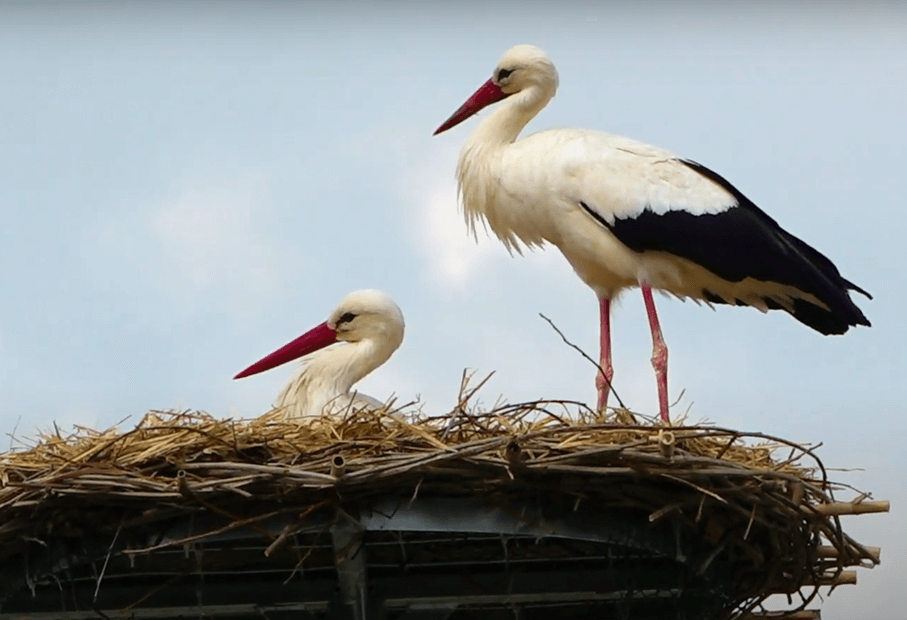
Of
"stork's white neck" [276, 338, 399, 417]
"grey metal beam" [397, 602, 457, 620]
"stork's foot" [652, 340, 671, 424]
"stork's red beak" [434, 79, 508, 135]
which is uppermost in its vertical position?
"stork's red beak" [434, 79, 508, 135]

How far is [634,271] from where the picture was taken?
5.66 meters

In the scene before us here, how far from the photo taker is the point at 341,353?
6043mm

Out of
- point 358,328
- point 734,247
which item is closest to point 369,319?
point 358,328

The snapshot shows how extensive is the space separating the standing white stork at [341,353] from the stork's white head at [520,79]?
0.84 metres

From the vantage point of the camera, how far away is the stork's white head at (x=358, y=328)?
6.15 m

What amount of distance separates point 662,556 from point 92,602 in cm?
163

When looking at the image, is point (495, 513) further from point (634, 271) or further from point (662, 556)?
point (634, 271)

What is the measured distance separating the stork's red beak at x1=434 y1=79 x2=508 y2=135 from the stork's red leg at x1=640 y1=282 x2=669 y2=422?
1092mm

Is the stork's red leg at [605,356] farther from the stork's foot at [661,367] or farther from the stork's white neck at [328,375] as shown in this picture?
the stork's white neck at [328,375]

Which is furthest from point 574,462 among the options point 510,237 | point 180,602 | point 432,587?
point 510,237

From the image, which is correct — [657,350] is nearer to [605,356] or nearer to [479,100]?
[605,356]

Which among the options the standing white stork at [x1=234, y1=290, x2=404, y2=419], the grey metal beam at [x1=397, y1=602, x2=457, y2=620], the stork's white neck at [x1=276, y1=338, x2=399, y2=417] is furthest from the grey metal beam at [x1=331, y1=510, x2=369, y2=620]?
the stork's white neck at [x1=276, y1=338, x2=399, y2=417]

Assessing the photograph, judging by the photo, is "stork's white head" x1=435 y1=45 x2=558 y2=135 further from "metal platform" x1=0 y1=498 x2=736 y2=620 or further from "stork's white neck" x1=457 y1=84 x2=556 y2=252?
"metal platform" x1=0 y1=498 x2=736 y2=620

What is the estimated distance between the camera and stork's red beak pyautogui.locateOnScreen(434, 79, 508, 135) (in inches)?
251
